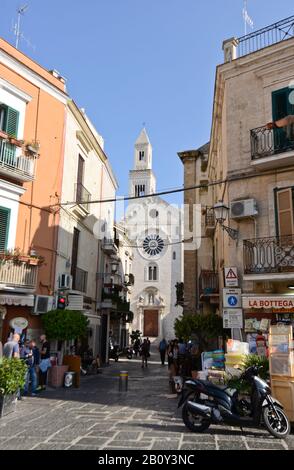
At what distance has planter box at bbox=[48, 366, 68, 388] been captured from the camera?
12984mm

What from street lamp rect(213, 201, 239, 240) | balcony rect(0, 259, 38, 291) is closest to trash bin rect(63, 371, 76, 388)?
balcony rect(0, 259, 38, 291)

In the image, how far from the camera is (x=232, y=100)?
45.8 feet

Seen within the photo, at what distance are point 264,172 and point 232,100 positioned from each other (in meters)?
2.98

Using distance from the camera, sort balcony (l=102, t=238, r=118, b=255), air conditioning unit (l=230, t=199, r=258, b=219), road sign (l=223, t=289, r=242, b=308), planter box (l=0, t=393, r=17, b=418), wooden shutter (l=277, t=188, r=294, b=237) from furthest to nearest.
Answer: balcony (l=102, t=238, r=118, b=255), air conditioning unit (l=230, t=199, r=258, b=219), wooden shutter (l=277, t=188, r=294, b=237), road sign (l=223, t=289, r=242, b=308), planter box (l=0, t=393, r=17, b=418)

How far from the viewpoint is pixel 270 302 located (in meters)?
11.2

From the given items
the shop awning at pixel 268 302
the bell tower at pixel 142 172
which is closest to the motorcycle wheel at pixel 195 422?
the shop awning at pixel 268 302

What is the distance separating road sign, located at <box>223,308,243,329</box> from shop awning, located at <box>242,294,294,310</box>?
0.45 metres

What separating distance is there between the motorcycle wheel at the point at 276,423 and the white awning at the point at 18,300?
334 inches

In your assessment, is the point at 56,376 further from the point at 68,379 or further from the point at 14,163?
the point at 14,163

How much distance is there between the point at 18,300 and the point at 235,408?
7997mm

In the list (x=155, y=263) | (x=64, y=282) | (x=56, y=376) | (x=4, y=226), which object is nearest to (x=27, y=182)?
(x=4, y=226)

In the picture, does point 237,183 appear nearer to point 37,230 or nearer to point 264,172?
point 264,172

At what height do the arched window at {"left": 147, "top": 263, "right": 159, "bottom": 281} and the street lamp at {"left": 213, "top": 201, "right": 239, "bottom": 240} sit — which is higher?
the arched window at {"left": 147, "top": 263, "right": 159, "bottom": 281}

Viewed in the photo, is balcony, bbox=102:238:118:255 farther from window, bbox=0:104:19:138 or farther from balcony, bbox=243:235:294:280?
balcony, bbox=243:235:294:280
